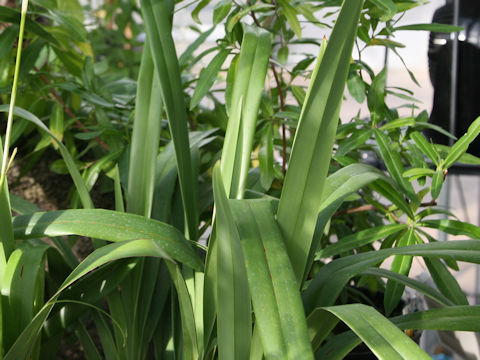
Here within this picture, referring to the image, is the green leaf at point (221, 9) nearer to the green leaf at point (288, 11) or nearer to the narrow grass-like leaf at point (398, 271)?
the green leaf at point (288, 11)

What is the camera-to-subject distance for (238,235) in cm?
42

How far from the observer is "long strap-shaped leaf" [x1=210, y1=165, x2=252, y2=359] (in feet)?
1.35

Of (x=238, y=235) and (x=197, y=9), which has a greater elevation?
(x=197, y=9)

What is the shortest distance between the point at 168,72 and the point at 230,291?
0.27 meters

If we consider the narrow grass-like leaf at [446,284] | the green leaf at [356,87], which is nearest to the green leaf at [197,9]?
the green leaf at [356,87]

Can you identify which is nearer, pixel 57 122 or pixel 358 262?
pixel 358 262

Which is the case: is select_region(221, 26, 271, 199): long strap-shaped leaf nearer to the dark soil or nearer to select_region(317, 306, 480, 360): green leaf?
select_region(317, 306, 480, 360): green leaf

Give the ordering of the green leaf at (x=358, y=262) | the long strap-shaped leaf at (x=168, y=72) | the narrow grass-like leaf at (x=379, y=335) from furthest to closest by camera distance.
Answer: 1. the long strap-shaped leaf at (x=168, y=72)
2. the green leaf at (x=358, y=262)
3. the narrow grass-like leaf at (x=379, y=335)

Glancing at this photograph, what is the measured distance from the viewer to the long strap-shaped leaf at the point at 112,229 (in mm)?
509

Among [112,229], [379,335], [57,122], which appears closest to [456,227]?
[379,335]

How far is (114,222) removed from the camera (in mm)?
522

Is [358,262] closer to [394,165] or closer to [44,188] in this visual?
[394,165]

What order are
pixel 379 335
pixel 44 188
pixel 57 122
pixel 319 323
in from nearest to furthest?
pixel 379 335 < pixel 319 323 < pixel 57 122 < pixel 44 188

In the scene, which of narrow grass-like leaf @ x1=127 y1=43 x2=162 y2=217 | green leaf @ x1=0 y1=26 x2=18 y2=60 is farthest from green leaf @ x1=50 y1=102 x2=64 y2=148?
narrow grass-like leaf @ x1=127 y1=43 x2=162 y2=217
